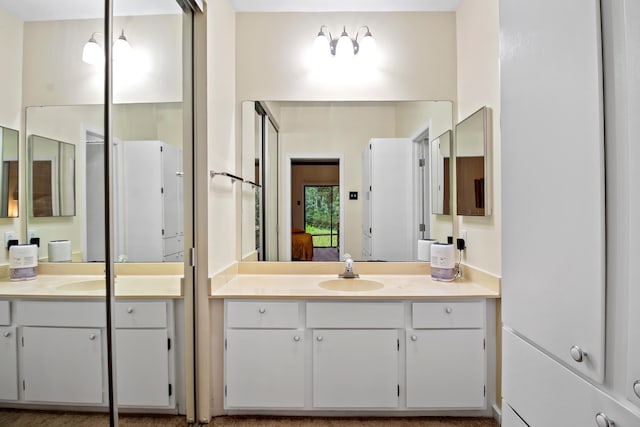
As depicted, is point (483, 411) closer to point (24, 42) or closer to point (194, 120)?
point (194, 120)

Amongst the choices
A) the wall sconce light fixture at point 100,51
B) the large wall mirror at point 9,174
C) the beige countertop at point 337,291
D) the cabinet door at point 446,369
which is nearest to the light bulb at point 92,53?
the wall sconce light fixture at point 100,51

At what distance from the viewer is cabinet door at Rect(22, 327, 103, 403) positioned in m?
0.91

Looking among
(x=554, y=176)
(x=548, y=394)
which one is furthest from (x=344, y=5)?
(x=548, y=394)

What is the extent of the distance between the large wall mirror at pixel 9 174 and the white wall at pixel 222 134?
1230mm

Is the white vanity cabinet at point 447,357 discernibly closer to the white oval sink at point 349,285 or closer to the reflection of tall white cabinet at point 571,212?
the white oval sink at point 349,285

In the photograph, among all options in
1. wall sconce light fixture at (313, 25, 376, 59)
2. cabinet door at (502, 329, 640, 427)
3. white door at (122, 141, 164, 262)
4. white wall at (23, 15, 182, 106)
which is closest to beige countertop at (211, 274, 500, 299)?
white door at (122, 141, 164, 262)

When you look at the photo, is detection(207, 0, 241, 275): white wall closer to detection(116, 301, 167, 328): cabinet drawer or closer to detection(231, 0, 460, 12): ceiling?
detection(231, 0, 460, 12): ceiling

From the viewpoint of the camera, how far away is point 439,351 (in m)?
2.00

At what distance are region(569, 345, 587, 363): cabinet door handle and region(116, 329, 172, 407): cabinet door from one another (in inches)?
Result: 54.5

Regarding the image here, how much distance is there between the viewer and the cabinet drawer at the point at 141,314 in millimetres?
1328

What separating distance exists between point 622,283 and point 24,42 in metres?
1.36

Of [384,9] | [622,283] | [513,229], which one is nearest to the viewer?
[622,283]

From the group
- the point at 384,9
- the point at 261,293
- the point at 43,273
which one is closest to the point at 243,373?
the point at 261,293

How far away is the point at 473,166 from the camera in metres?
2.21
